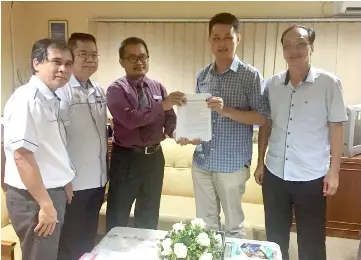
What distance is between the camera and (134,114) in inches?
74.2

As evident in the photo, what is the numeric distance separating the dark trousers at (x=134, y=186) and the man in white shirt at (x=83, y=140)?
8 centimetres

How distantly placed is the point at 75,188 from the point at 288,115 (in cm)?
107

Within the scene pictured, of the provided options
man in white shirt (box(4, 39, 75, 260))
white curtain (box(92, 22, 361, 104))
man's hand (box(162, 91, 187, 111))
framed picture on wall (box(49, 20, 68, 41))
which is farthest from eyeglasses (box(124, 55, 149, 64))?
framed picture on wall (box(49, 20, 68, 41))

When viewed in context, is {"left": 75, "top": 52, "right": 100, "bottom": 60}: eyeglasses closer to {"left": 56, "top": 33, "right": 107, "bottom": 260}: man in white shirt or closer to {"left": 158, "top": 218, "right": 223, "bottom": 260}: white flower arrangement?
{"left": 56, "top": 33, "right": 107, "bottom": 260}: man in white shirt

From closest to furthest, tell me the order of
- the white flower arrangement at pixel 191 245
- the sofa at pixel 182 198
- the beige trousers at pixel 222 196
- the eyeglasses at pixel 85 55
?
the white flower arrangement at pixel 191 245 → the eyeglasses at pixel 85 55 → the beige trousers at pixel 222 196 → the sofa at pixel 182 198

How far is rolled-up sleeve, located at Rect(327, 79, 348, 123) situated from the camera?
67.9 inches

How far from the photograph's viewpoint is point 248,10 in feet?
11.0

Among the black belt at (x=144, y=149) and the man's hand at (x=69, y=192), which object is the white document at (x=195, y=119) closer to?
the black belt at (x=144, y=149)

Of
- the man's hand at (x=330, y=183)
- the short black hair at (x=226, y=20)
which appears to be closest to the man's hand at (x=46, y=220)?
the short black hair at (x=226, y=20)

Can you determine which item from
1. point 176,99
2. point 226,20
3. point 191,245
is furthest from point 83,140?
point 226,20

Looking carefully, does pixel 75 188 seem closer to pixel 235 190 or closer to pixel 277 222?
pixel 235 190

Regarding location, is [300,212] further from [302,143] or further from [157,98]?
[157,98]

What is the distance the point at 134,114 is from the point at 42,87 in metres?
0.50

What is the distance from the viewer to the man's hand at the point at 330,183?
5.85 feet
